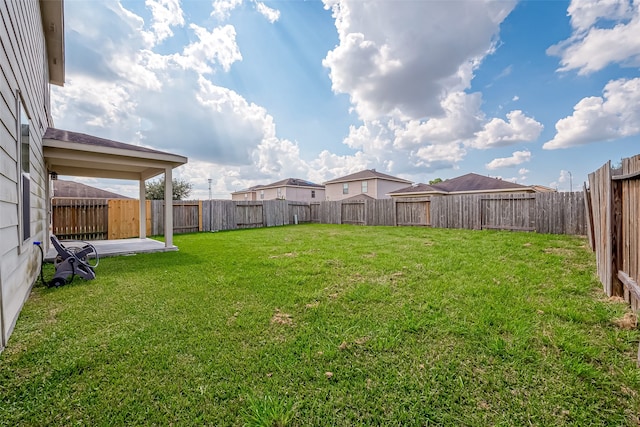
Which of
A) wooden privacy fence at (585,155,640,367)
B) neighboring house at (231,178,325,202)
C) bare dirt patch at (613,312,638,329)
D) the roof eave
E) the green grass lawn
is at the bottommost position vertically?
the green grass lawn

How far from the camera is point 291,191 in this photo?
32562 mm

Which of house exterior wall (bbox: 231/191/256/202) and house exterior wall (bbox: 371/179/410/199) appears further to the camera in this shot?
house exterior wall (bbox: 231/191/256/202)

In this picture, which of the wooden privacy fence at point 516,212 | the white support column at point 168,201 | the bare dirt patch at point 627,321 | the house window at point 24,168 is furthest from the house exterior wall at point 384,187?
the house window at point 24,168

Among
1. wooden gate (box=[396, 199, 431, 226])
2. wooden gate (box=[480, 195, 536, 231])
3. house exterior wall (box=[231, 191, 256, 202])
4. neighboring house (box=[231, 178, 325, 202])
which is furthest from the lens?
house exterior wall (box=[231, 191, 256, 202])

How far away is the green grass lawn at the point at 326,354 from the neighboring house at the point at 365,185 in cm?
2246

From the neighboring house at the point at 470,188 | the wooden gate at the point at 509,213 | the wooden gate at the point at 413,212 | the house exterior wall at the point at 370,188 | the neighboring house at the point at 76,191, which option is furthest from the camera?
the house exterior wall at the point at 370,188

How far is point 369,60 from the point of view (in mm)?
10797

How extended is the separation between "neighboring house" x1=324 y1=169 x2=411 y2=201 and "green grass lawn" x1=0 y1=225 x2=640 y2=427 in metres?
22.5

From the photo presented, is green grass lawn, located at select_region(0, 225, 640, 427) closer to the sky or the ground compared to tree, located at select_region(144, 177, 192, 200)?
closer to the ground

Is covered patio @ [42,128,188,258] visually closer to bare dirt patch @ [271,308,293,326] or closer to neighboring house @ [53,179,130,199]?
bare dirt patch @ [271,308,293,326]

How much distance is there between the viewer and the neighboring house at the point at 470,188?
772 inches

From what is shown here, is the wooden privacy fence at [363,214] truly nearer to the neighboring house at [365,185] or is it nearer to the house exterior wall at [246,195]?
the neighboring house at [365,185]

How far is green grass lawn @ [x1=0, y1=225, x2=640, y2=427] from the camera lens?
156 centimetres

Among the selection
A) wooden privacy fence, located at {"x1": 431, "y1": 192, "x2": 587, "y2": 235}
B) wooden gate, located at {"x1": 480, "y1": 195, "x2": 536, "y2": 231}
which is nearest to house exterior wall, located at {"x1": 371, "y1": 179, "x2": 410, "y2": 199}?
wooden privacy fence, located at {"x1": 431, "y1": 192, "x2": 587, "y2": 235}
